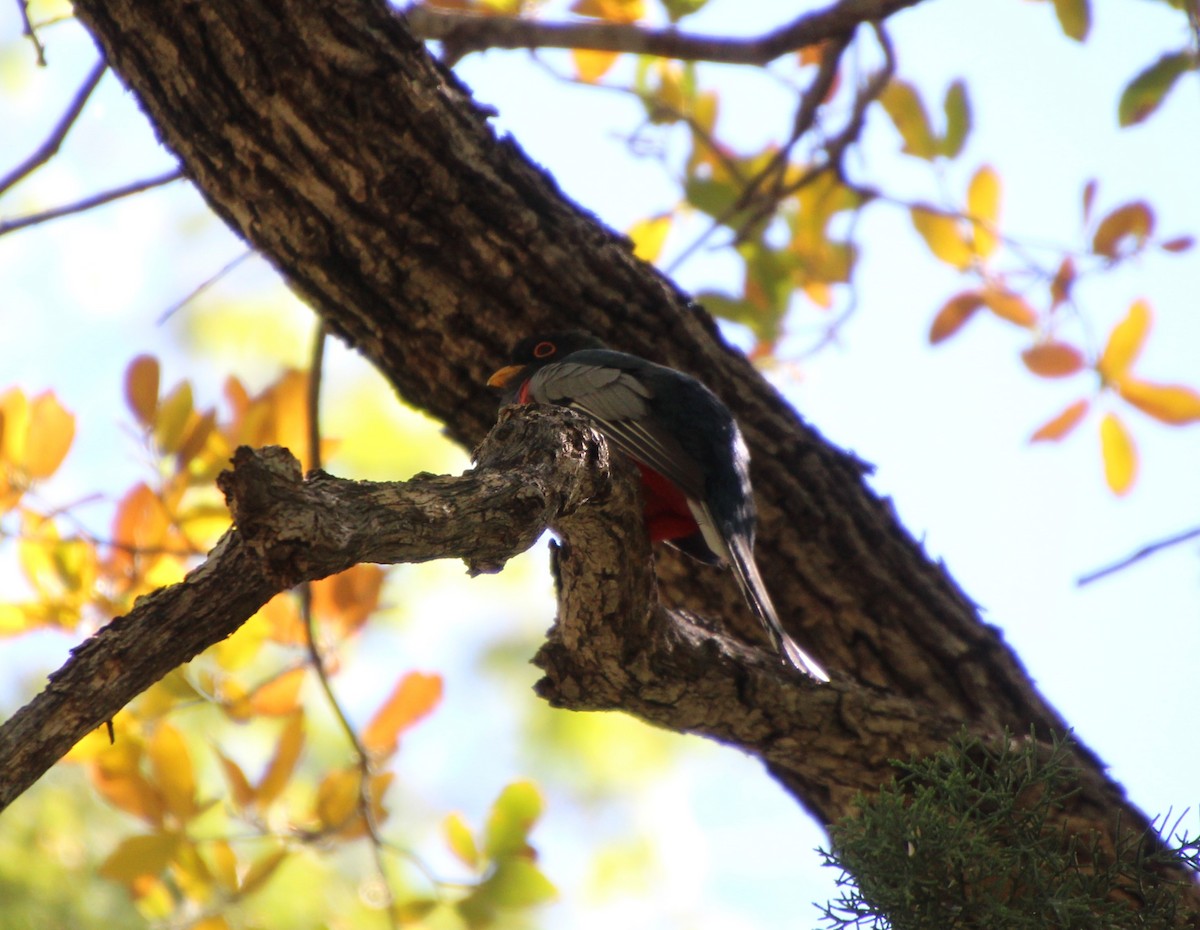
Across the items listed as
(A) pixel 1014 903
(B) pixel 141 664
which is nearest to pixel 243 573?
(B) pixel 141 664

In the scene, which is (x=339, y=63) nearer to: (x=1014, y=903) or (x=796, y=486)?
(x=796, y=486)

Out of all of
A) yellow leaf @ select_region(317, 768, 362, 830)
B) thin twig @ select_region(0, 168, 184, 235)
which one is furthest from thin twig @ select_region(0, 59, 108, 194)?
yellow leaf @ select_region(317, 768, 362, 830)

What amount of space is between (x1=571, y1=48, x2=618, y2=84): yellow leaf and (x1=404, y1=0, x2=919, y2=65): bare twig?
398 mm

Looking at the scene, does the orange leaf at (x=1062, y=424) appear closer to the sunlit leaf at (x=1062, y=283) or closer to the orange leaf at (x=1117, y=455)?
A: the orange leaf at (x=1117, y=455)

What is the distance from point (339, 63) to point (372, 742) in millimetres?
2166

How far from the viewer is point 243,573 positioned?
5.39ft

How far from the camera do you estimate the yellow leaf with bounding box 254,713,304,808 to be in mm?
3754

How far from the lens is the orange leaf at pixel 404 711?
3922 mm

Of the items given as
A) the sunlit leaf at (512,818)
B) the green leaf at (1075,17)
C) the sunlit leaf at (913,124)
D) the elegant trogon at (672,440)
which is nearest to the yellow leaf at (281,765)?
the sunlit leaf at (512,818)

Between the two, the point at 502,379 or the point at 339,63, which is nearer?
the point at 339,63

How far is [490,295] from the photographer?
361cm

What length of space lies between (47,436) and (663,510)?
1.93 m

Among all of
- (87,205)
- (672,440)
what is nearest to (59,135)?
(87,205)

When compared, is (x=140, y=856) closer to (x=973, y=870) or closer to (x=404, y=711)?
(x=404, y=711)
